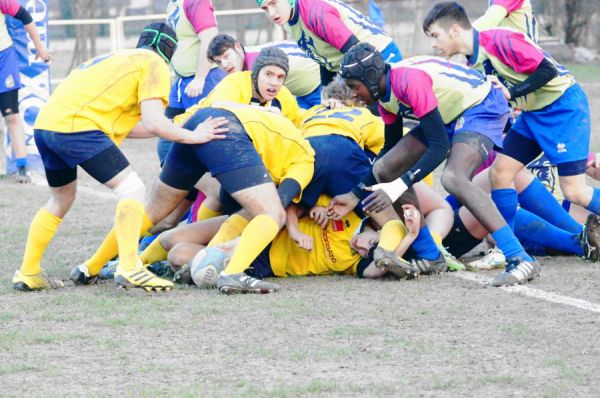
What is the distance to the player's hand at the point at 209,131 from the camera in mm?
5684

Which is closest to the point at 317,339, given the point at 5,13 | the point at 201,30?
the point at 201,30

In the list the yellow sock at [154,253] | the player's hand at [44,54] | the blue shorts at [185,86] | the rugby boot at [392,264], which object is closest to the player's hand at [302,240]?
the rugby boot at [392,264]

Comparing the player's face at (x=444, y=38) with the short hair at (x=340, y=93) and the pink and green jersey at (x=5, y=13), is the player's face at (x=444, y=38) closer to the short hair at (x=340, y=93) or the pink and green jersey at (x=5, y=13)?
the short hair at (x=340, y=93)

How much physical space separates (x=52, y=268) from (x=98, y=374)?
248 cm

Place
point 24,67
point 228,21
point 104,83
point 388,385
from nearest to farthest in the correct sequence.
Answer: point 388,385, point 104,83, point 24,67, point 228,21

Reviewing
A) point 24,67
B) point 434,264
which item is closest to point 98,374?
point 434,264

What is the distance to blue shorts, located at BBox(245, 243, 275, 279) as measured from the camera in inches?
239

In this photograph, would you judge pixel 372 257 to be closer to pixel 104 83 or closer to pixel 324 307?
pixel 324 307

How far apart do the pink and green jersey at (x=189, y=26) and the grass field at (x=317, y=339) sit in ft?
9.22

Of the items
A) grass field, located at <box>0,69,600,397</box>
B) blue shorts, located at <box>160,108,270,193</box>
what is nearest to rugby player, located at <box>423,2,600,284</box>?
grass field, located at <box>0,69,600,397</box>

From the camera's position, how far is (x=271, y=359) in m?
4.39

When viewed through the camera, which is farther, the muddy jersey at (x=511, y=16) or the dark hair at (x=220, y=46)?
the muddy jersey at (x=511, y=16)

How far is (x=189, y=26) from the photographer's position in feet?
27.6

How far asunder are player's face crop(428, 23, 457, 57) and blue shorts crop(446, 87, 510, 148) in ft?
1.11
